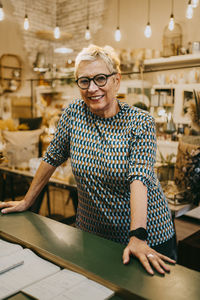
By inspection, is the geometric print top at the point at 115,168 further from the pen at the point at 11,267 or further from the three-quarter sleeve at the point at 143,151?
the pen at the point at 11,267

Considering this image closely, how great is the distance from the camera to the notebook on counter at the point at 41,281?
0.77 metres

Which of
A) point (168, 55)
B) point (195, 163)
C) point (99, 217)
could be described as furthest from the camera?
point (168, 55)

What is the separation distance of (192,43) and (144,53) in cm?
94

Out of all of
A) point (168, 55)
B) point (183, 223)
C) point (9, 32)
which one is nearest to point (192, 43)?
point (168, 55)

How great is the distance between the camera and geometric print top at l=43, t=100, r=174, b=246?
1274mm

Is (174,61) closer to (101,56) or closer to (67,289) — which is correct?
(101,56)

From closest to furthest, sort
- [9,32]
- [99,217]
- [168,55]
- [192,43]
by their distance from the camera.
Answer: [99,217] → [192,43] → [168,55] → [9,32]

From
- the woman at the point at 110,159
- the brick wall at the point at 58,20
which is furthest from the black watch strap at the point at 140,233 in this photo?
the brick wall at the point at 58,20

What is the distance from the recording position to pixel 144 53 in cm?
567

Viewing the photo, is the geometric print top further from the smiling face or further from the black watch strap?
the black watch strap

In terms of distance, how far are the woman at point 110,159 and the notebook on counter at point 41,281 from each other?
0.43 m

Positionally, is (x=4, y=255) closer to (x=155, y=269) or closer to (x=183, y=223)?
(x=155, y=269)

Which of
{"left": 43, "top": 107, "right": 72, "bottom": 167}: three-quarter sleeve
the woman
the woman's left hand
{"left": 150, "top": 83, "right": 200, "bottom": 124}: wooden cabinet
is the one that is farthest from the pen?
{"left": 150, "top": 83, "right": 200, "bottom": 124}: wooden cabinet

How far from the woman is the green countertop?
0.75 feet
